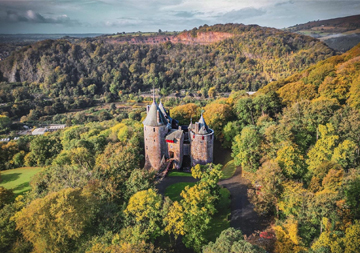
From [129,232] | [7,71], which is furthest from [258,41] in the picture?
[7,71]

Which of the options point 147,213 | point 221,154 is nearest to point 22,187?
point 147,213

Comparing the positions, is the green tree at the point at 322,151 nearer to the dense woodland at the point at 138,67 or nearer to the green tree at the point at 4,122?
the dense woodland at the point at 138,67

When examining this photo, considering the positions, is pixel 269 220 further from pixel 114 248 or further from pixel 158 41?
pixel 158 41

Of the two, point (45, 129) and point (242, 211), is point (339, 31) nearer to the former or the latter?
point (242, 211)

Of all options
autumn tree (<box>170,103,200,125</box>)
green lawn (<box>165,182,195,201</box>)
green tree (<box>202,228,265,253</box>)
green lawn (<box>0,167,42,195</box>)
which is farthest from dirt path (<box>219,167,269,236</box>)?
green lawn (<box>0,167,42,195</box>)

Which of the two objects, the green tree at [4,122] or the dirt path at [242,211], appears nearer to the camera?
the dirt path at [242,211]

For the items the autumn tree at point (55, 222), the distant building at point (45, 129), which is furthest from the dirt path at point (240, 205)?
the distant building at point (45, 129)
